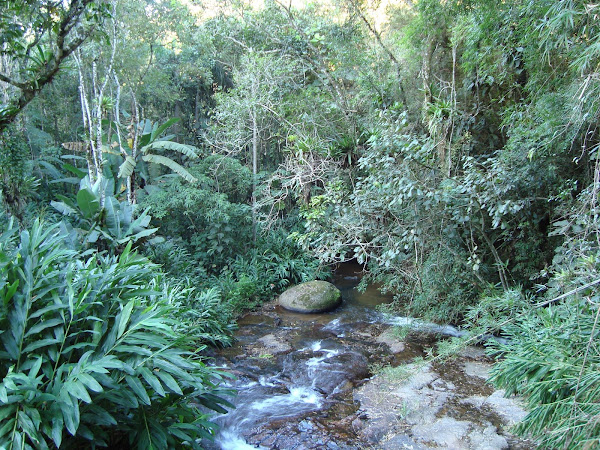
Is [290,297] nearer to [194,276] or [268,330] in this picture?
[268,330]

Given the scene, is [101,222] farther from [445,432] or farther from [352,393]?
[445,432]

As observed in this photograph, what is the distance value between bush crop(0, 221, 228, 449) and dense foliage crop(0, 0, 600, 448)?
55 millimetres

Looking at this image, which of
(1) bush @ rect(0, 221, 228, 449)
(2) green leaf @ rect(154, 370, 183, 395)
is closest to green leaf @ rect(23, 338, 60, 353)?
(1) bush @ rect(0, 221, 228, 449)

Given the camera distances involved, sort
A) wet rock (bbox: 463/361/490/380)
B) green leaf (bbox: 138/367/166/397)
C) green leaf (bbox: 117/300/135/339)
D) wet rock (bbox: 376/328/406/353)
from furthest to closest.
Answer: wet rock (bbox: 376/328/406/353)
wet rock (bbox: 463/361/490/380)
green leaf (bbox: 117/300/135/339)
green leaf (bbox: 138/367/166/397)

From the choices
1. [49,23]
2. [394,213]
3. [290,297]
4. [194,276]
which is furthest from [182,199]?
[49,23]

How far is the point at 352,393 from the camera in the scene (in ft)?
17.1

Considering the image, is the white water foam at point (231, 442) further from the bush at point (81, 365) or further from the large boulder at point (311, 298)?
the large boulder at point (311, 298)

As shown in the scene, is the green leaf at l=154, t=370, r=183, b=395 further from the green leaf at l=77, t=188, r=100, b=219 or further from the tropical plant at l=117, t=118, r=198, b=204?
the tropical plant at l=117, t=118, r=198, b=204

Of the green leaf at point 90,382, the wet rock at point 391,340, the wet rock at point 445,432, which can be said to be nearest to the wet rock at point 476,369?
the wet rock at point 391,340

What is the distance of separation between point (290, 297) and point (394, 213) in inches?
129

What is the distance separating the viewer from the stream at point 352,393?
13.8 ft

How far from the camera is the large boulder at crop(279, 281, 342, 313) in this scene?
848 centimetres

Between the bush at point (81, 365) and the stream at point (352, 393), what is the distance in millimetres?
1501

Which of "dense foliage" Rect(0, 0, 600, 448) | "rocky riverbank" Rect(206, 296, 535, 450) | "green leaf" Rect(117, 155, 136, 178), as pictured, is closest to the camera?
"dense foliage" Rect(0, 0, 600, 448)
